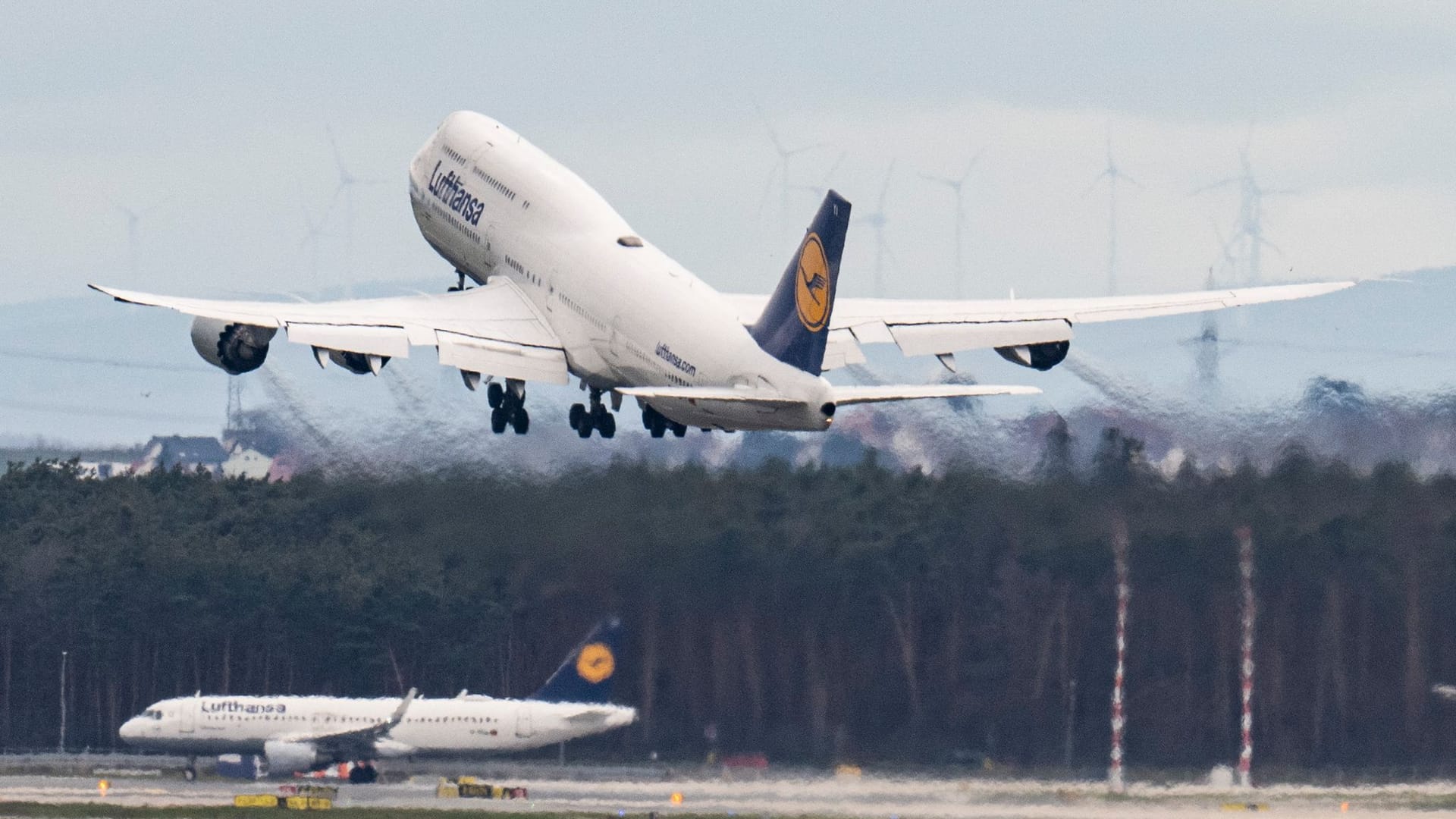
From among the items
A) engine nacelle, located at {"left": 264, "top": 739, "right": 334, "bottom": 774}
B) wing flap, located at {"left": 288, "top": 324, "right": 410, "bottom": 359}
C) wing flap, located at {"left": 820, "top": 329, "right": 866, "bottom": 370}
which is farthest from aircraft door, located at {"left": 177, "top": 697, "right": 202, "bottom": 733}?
wing flap, located at {"left": 820, "top": 329, "right": 866, "bottom": 370}

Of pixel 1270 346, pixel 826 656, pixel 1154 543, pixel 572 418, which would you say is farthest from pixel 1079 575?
pixel 1270 346

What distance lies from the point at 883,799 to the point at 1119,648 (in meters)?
8.69

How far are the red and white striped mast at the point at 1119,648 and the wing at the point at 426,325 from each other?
14.3 m

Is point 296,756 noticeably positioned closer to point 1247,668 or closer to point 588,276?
point 588,276

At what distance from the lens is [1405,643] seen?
65688 millimetres

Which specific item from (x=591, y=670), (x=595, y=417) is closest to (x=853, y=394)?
(x=595, y=417)

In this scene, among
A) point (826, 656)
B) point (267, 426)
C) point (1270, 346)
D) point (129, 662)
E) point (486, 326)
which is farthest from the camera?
point (1270, 346)

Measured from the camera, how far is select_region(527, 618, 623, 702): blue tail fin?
70438 millimetres

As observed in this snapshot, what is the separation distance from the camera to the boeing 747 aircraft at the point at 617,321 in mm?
51969

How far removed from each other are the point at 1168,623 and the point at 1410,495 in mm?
6337

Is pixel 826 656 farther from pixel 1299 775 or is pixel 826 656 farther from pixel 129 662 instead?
pixel 129 662

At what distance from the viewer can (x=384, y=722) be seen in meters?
75.7

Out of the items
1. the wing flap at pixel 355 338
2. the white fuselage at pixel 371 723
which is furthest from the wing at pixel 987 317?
the white fuselage at pixel 371 723

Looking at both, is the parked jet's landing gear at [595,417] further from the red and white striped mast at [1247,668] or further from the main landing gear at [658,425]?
the red and white striped mast at [1247,668]
